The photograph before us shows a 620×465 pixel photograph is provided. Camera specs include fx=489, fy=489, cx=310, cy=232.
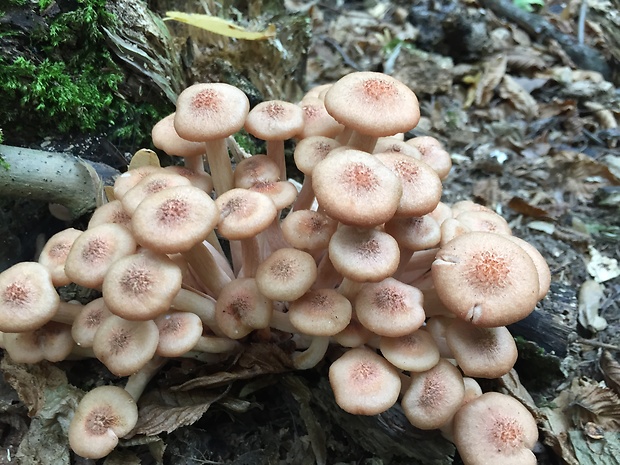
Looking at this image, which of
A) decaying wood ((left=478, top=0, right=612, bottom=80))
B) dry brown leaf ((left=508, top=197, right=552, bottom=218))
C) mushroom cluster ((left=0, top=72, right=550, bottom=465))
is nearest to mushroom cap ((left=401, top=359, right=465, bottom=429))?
mushroom cluster ((left=0, top=72, right=550, bottom=465))

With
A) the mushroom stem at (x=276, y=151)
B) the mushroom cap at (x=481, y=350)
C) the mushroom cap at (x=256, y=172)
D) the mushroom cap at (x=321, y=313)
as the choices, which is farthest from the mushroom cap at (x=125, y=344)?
the mushroom cap at (x=481, y=350)

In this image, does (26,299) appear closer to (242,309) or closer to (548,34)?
(242,309)

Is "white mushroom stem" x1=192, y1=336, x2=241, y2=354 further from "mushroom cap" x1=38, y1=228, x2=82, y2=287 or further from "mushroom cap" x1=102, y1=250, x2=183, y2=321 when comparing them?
"mushroom cap" x1=38, y1=228, x2=82, y2=287

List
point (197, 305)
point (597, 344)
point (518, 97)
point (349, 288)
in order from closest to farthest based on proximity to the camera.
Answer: point (349, 288), point (197, 305), point (597, 344), point (518, 97)

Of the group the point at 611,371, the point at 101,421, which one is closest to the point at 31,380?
the point at 101,421

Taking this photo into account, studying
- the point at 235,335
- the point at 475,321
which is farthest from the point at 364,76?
the point at 235,335

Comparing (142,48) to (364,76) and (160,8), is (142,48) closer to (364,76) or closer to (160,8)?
(160,8)
